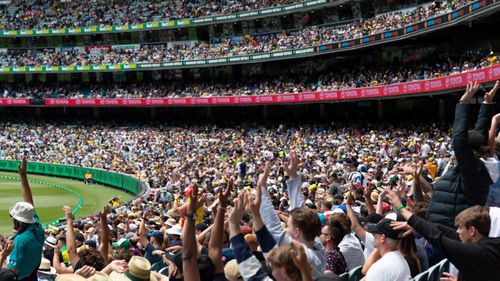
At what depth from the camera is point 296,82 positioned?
53156mm

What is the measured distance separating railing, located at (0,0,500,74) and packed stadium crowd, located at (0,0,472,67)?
0.75m

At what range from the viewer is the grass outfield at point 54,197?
111 feet

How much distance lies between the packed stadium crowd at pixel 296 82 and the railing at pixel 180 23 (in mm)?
4816

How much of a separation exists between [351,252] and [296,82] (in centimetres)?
4622

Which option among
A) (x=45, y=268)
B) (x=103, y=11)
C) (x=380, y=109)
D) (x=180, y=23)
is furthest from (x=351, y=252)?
(x=103, y=11)

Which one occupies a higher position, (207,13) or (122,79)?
(207,13)

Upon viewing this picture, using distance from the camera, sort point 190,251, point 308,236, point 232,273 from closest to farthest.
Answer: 1. point 190,251
2. point 232,273
3. point 308,236

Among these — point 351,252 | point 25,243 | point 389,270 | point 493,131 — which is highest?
point 493,131

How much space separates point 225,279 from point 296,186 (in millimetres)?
1913

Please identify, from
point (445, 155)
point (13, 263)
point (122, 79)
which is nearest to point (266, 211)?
point (13, 263)

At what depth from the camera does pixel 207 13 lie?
2484 inches

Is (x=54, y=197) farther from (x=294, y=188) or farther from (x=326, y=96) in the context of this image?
(x=294, y=188)

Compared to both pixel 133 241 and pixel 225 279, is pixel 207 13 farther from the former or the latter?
pixel 225 279

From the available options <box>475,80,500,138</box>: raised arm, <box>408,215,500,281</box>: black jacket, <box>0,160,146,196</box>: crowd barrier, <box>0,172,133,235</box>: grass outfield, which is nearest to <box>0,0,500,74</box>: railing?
<box>0,160,146,196</box>: crowd barrier
